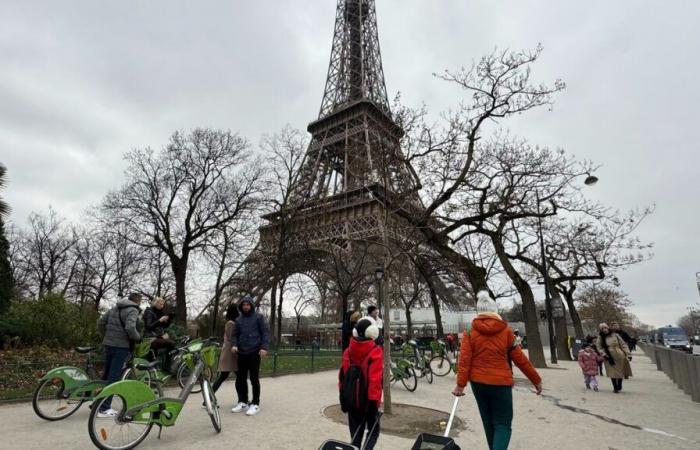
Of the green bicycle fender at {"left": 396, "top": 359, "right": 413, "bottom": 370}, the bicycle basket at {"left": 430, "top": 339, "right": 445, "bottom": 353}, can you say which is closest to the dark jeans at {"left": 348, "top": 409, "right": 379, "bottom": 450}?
the green bicycle fender at {"left": 396, "top": 359, "right": 413, "bottom": 370}

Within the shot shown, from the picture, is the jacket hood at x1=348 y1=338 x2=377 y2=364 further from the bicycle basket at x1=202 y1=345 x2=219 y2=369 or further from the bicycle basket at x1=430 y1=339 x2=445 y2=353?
the bicycle basket at x1=430 y1=339 x2=445 y2=353

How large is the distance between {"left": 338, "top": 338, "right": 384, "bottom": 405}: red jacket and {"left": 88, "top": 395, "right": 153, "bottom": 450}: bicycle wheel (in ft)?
8.42

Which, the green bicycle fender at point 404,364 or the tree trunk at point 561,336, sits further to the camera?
the tree trunk at point 561,336

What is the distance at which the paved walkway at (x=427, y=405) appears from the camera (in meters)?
5.10

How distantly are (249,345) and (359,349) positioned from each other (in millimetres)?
3255

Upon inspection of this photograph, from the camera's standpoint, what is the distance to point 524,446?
17.5ft

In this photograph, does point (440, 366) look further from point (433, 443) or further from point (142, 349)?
point (433, 443)

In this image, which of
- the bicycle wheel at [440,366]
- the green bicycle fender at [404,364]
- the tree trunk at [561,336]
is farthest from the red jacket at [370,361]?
the tree trunk at [561,336]

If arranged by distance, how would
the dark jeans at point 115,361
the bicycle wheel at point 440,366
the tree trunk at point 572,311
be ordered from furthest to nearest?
the tree trunk at point 572,311, the bicycle wheel at point 440,366, the dark jeans at point 115,361

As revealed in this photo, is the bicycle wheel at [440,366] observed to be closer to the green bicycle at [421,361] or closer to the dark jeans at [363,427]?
the green bicycle at [421,361]

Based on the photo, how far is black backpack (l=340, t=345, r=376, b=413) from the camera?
13.0ft

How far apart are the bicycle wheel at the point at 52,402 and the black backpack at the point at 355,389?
452cm

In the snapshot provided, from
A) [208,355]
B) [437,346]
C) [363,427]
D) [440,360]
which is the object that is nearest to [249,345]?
[208,355]

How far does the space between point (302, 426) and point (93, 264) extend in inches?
1475
